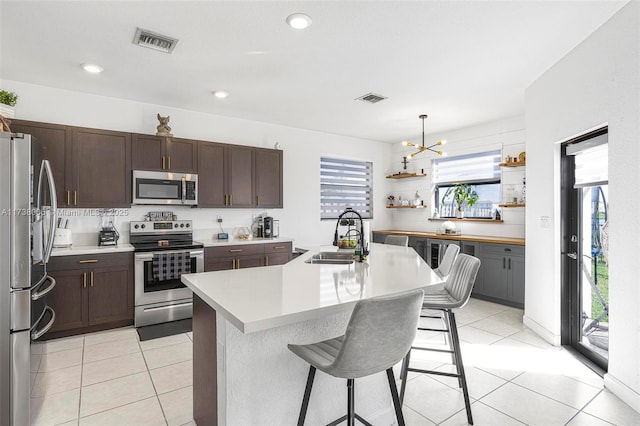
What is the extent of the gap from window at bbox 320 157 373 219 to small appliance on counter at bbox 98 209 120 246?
3184 mm

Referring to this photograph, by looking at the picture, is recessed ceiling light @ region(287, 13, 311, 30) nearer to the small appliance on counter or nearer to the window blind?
the small appliance on counter

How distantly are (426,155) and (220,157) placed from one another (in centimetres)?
373

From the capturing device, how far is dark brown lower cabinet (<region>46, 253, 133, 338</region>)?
344 centimetres

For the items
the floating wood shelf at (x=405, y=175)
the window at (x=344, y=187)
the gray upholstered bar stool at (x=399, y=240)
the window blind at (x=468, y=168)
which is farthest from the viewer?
the floating wood shelf at (x=405, y=175)

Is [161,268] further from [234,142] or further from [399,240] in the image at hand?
[399,240]

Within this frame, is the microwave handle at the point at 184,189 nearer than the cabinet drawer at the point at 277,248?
Yes

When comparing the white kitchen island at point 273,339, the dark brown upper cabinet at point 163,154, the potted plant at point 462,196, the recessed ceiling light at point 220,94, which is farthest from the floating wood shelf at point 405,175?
the white kitchen island at point 273,339

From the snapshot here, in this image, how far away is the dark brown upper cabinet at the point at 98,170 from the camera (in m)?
3.68

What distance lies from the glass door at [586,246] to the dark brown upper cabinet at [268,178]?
353 centimetres

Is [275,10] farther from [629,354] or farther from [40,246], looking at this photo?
[629,354]

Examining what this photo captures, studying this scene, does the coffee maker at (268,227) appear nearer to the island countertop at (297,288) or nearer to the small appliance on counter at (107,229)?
the small appliance on counter at (107,229)

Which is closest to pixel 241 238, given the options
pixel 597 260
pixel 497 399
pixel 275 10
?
pixel 275 10

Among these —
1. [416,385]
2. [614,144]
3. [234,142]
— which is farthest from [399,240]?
[234,142]

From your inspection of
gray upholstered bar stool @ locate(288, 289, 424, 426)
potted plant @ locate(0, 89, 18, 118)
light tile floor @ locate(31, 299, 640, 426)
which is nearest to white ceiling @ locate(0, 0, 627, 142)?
potted plant @ locate(0, 89, 18, 118)
